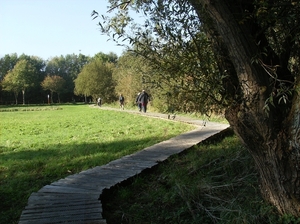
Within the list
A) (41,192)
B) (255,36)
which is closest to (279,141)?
(255,36)

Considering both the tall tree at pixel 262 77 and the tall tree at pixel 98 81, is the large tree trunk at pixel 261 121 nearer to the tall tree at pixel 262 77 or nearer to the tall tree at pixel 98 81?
the tall tree at pixel 262 77

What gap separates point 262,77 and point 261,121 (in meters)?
0.44

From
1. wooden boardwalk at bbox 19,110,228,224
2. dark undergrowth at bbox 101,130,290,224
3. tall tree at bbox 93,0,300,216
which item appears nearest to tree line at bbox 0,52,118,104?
wooden boardwalk at bbox 19,110,228,224

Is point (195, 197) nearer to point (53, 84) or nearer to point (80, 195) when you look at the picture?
point (80, 195)

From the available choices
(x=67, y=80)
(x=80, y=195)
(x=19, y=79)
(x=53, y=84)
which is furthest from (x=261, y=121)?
(x=67, y=80)

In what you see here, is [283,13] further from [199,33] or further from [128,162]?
[128,162]

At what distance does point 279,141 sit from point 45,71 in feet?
337

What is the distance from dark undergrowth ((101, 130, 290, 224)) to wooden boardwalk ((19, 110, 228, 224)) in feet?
0.67

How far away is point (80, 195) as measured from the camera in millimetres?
4281

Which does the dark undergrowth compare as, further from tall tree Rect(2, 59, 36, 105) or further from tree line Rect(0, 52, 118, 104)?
tall tree Rect(2, 59, 36, 105)

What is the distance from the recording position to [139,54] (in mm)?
3717

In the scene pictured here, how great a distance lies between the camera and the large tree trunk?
293 cm

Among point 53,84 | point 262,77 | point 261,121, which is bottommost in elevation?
point 261,121

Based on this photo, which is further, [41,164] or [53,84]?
[53,84]
